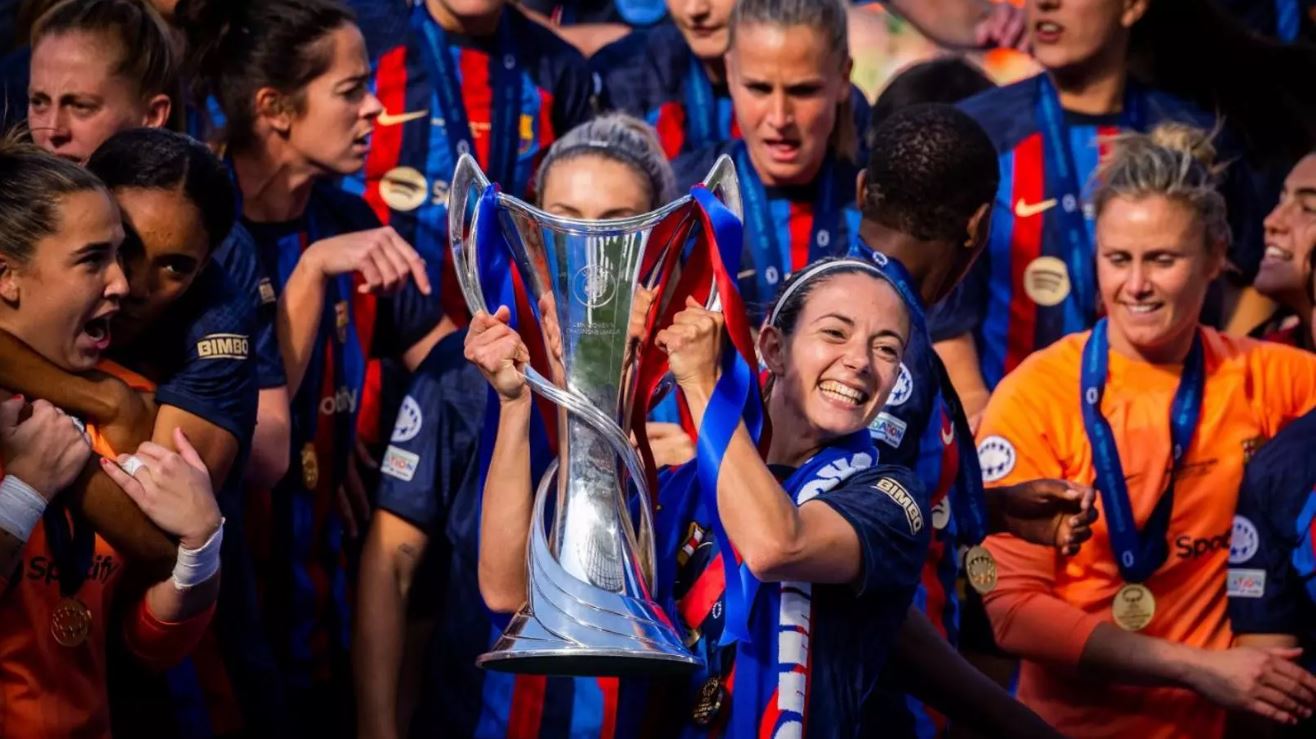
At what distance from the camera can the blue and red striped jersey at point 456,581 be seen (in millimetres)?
3662

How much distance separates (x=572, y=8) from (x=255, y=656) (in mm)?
3248

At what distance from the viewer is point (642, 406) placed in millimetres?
3246

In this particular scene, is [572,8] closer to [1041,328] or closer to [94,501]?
[1041,328]

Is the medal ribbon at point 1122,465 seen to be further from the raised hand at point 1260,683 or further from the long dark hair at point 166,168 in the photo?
the long dark hair at point 166,168

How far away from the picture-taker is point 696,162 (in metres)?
5.26

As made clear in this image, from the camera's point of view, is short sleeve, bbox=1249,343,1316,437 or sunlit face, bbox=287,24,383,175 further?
short sleeve, bbox=1249,343,1316,437

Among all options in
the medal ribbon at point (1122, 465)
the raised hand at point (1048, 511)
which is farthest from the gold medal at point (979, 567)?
the medal ribbon at point (1122, 465)

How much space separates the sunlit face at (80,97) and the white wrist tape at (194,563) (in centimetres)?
107

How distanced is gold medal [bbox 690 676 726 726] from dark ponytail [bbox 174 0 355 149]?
1.97 meters

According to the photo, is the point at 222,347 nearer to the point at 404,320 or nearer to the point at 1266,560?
the point at 404,320

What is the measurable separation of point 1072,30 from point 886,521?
9.00 feet

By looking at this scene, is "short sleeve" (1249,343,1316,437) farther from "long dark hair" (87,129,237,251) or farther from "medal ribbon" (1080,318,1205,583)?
"long dark hair" (87,129,237,251)

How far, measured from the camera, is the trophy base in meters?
2.87

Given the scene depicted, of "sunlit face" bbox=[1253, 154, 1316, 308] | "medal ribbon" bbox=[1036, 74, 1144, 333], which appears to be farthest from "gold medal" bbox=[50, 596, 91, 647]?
"sunlit face" bbox=[1253, 154, 1316, 308]
